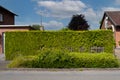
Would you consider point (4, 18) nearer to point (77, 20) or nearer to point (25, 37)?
point (77, 20)

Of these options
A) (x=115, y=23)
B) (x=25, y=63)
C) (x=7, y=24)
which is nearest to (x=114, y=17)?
(x=115, y=23)

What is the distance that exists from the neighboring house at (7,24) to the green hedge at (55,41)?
8.70 metres

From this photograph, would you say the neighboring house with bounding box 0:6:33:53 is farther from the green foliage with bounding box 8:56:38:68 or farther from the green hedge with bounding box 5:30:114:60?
the green foliage with bounding box 8:56:38:68

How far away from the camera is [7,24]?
4403cm

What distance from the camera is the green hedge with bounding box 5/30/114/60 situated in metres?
23.3

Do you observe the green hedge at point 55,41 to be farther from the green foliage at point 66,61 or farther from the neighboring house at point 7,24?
the neighboring house at point 7,24

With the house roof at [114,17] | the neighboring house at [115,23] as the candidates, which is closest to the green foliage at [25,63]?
the neighboring house at [115,23]

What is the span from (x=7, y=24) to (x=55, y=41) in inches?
850

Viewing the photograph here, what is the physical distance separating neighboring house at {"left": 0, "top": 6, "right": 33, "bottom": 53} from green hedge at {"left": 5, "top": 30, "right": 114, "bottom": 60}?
28.6 ft

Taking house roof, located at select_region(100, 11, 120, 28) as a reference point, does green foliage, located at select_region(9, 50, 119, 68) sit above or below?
below

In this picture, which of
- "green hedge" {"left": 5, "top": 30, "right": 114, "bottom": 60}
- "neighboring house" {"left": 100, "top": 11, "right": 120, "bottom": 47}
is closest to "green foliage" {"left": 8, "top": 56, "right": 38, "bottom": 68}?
"green hedge" {"left": 5, "top": 30, "right": 114, "bottom": 60}

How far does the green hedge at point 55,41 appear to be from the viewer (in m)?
23.3

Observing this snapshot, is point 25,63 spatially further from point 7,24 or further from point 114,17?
point 114,17

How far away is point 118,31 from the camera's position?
147 ft
